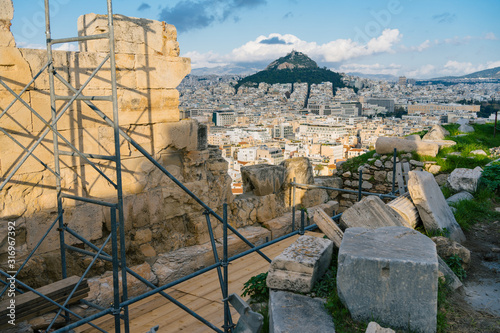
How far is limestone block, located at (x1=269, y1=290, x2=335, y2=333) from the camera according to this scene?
289 centimetres

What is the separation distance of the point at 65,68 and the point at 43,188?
1272mm

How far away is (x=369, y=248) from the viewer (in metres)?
3.29

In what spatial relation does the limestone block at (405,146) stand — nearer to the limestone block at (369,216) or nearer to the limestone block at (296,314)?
the limestone block at (369,216)

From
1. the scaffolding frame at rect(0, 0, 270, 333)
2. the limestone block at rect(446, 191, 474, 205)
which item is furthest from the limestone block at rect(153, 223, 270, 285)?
the limestone block at rect(446, 191, 474, 205)

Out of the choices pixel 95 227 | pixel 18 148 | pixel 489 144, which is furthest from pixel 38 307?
pixel 489 144

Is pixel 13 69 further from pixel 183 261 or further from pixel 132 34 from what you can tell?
pixel 183 261

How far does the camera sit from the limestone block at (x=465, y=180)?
6.99m

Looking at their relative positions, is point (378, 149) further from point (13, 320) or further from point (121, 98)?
point (13, 320)

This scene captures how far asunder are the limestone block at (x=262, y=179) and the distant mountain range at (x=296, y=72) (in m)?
153

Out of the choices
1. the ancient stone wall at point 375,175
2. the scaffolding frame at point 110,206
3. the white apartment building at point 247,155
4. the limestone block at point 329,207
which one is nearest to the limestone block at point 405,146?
the ancient stone wall at point 375,175

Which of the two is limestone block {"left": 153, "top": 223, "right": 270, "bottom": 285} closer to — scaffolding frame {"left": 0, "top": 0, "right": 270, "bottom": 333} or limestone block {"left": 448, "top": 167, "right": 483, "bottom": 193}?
scaffolding frame {"left": 0, "top": 0, "right": 270, "bottom": 333}

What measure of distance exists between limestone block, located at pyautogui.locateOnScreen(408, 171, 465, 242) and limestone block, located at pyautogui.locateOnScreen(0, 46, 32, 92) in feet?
15.6

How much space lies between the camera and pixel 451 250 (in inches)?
172

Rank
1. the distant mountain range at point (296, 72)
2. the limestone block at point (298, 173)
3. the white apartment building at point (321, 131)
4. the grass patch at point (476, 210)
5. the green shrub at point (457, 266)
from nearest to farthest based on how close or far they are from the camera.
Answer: the green shrub at point (457, 266) → the grass patch at point (476, 210) → the limestone block at point (298, 173) → the white apartment building at point (321, 131) → the distant mountain range at point (296, 72)
